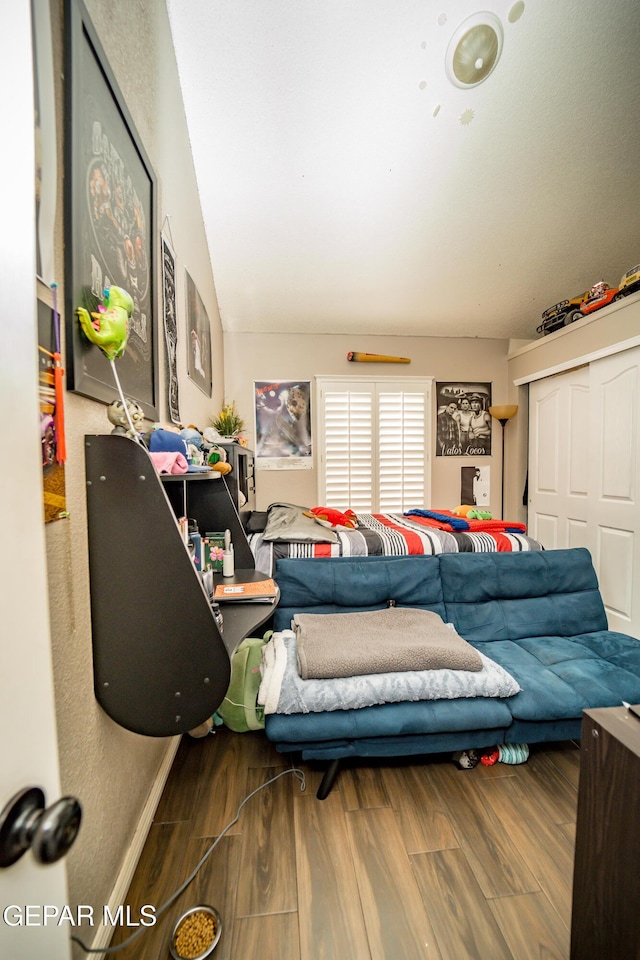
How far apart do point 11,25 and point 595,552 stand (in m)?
3.66

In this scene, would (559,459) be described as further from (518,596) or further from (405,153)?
(405,153)

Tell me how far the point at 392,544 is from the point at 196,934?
167 centimetres

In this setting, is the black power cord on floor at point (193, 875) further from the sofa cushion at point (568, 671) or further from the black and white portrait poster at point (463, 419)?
the black and white portrait poster at point (463, 419)

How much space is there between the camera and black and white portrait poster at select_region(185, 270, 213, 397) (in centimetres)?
223

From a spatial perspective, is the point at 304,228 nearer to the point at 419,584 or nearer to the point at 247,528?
the point at 247,528

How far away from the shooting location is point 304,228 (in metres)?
2.83

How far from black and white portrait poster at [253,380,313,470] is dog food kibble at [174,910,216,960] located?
326cm

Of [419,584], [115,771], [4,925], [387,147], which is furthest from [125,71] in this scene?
[419,584]

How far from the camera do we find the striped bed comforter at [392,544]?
6.98ft

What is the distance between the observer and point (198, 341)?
249 cm

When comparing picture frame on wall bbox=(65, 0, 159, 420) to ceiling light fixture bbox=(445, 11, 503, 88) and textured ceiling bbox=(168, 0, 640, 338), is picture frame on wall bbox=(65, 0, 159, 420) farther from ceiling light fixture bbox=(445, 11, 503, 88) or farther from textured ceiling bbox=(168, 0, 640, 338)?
ceiling light fixture bbox=(445, 11, 503, 88)

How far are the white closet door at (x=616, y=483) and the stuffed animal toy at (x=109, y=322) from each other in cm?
312

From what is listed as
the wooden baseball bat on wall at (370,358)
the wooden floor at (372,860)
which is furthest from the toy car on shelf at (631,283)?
the wooden floor at (372,860)

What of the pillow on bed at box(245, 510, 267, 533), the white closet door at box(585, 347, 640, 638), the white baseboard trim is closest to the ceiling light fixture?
the white closet door at box(585, 347, 640, 638)
